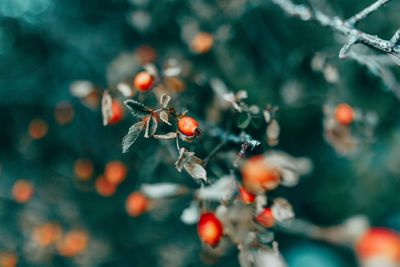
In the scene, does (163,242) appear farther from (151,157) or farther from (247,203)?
(247,203)

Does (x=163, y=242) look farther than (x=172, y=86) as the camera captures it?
Yes

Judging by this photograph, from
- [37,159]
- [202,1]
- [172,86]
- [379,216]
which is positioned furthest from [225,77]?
[379,216]

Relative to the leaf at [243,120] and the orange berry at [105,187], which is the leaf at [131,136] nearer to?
the leaf at [243,120]

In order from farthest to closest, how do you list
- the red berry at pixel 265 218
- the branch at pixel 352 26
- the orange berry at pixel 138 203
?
the orange berry at pixel 138 203, the red berry at pixel 265 218, the branch at pixel 352 26

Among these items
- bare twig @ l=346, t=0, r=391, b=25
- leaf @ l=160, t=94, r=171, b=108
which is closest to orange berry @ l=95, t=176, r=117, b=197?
leaf @ l=160, t=94, r=171, b=108

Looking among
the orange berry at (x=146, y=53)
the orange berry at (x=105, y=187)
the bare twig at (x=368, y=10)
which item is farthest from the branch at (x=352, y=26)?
the orange berry at (x=105, y=187)
